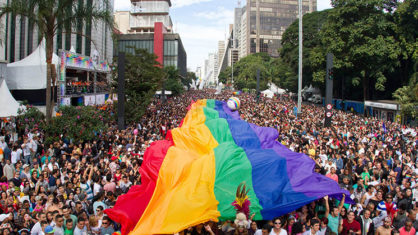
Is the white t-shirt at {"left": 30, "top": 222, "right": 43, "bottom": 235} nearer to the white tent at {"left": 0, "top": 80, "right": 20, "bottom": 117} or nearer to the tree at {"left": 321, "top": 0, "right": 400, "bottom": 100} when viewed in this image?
the white tent at {"left": 0, "top": 80, "right": 20, "bottom": 117}

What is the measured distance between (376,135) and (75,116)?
13.8 m

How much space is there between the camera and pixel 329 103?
67.7ft

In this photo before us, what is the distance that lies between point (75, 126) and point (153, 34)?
210 feet

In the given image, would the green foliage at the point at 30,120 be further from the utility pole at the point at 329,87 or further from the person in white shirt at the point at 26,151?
the utility pole at the point at 329,87

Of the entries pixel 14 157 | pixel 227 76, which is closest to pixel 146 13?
pixel 227 76

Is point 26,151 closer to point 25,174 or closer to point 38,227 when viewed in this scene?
point 25,174

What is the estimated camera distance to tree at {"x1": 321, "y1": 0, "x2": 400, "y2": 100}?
1178 inches

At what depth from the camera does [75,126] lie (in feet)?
46.8

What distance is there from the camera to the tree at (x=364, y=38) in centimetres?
2992

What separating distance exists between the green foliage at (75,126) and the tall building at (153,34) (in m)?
53.5

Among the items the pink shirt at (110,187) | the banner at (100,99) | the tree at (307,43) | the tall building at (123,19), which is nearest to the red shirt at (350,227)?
the pink shirt at (110,187)

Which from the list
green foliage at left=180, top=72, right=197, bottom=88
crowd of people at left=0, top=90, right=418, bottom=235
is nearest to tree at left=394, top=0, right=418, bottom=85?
crowd of people at left=0, top=90, right=418, bottom=235

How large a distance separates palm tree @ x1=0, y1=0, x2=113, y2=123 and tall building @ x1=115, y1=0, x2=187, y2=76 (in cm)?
5278

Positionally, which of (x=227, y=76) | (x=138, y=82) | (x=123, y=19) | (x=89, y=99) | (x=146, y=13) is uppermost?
(x=146, y=13)
